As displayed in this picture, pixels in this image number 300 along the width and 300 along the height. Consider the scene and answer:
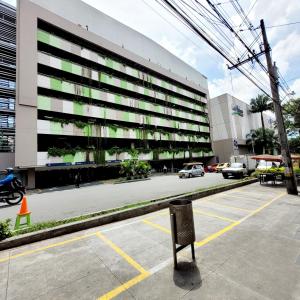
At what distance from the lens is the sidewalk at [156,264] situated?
285cm

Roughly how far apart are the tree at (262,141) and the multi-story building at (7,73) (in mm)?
52271

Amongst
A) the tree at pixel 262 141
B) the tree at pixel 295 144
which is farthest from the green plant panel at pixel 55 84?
the tree at pixel 262 141

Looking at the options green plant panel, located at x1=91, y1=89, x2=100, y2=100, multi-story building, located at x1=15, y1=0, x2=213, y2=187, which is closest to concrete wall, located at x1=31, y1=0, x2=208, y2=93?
multi-story building, located at x1=15, y1=0, x2=213, y2=187

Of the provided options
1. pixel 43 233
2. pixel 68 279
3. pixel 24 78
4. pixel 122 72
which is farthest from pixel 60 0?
pixel 68 279

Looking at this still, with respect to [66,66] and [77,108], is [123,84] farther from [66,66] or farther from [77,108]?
[77,108]

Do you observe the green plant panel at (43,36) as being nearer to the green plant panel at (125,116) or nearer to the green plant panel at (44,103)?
the green plant panel at (44,103)

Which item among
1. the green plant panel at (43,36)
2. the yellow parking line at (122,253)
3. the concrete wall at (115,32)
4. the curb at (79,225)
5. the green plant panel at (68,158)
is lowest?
the yellow parking line at (122,253)

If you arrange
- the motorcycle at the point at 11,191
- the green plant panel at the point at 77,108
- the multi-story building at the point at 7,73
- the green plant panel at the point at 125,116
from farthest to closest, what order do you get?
the green plant panel at the point at 125,116 → the multi-story building at the point at 7,73 → the green plant panel at the point at 77,108 → the motorcycle at the point at 11,191

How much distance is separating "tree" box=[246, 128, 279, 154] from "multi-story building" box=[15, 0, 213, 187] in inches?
852

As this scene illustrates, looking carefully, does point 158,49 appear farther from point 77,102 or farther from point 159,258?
point 159,258

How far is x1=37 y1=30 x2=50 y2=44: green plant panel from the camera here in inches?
854

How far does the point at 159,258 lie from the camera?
12.6 ft

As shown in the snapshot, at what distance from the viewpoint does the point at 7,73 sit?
2588 cm

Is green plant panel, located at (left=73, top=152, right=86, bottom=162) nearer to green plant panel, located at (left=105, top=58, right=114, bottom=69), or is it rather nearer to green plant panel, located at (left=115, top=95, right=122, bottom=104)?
green plant panel, located at (left=115, top=95, right=122, bottom=104)
